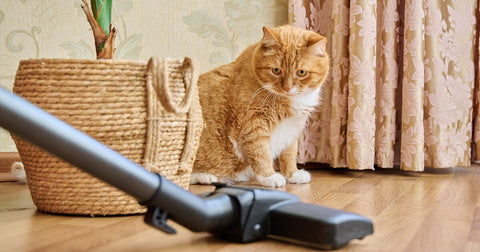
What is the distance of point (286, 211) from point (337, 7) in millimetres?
1223

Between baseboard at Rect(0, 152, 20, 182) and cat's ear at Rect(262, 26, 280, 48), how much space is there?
0.96 m

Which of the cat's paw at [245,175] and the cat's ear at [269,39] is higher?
the cat's ear at [269,39]

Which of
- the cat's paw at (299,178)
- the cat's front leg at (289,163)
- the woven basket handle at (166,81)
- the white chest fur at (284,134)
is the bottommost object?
the cat's paw at (299,178)

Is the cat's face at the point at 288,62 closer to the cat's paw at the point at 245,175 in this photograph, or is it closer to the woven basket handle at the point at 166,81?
the cat's paw at the point at 245,175

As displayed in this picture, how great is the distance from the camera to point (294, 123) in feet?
5.39

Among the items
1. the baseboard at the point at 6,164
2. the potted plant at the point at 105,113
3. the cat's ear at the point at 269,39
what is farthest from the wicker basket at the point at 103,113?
the baseboard at the point at 6,164

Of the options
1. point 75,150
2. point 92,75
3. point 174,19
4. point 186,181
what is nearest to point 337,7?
point 174,19

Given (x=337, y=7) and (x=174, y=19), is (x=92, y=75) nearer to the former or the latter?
(x=174, y=19)

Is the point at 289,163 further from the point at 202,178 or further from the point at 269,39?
the point at 269,39

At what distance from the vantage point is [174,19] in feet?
6.24

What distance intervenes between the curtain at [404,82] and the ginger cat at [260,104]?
10.2 inches

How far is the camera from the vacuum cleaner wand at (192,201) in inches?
26.0

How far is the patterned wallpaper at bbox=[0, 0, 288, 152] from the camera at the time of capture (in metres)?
1.70

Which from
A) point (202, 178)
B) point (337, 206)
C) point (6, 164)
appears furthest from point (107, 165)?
point (6, 164)
